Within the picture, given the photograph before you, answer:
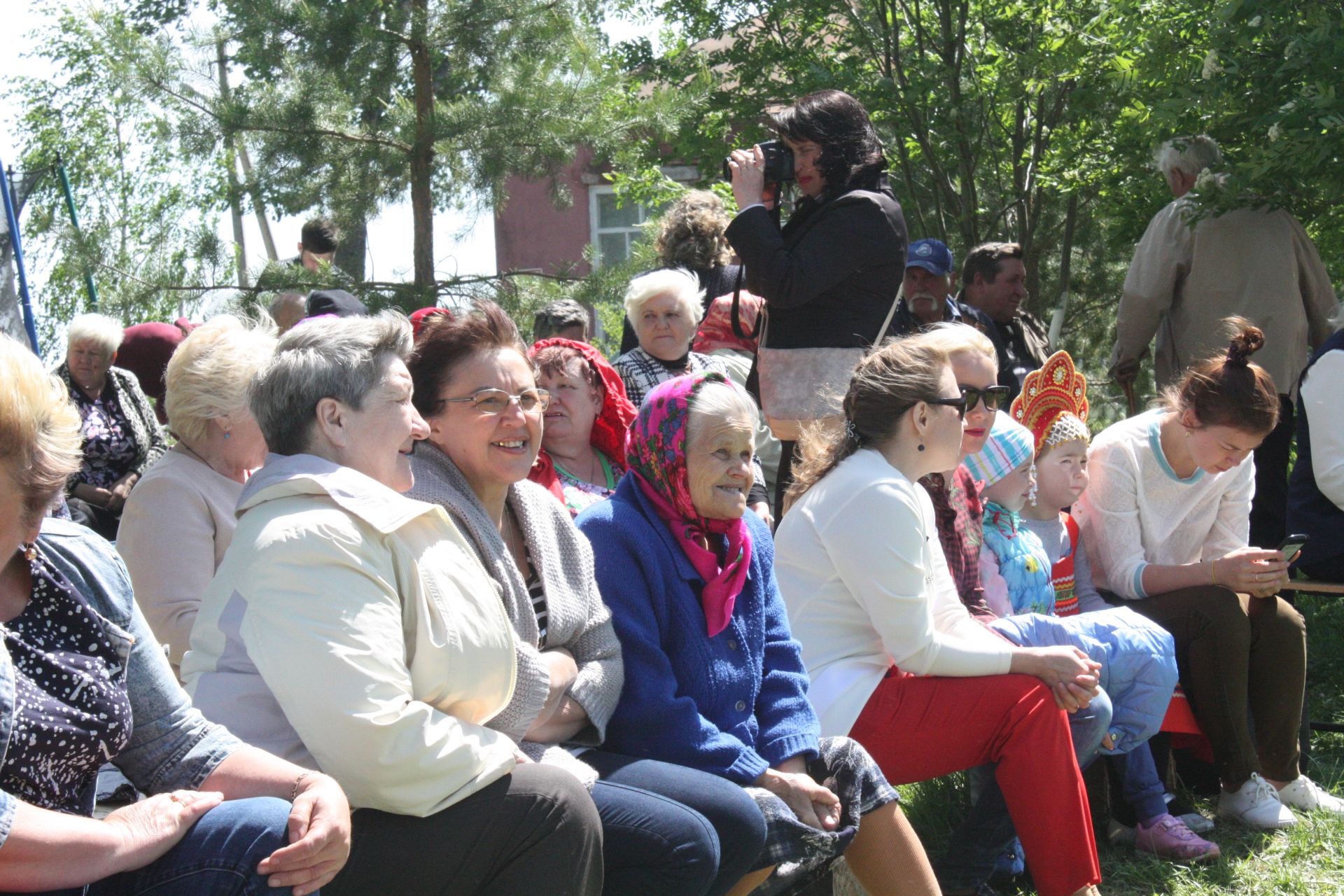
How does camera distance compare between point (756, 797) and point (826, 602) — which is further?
point (826, 602)

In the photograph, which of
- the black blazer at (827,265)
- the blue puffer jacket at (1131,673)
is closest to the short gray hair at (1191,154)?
the black blazer at (827,265)

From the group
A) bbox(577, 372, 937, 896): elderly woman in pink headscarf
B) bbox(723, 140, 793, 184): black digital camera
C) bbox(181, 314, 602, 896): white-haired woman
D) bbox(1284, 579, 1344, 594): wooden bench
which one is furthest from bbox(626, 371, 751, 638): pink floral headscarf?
bbox(1284, 579, 1344, 594): wooden bench

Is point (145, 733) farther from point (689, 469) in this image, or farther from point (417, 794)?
point (689, 469)

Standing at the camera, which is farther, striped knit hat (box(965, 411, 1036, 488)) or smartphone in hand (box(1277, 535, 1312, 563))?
smartphone in hand (box(1277, 535, 1312, 563))

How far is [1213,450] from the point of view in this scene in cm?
414

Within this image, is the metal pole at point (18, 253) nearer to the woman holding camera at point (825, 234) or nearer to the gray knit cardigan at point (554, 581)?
Answer: the woman holding camera at point (825, 234)

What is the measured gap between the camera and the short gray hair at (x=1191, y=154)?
5.80 metres

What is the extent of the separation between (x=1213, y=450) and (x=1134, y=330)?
209cm

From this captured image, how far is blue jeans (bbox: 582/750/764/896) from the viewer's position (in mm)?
2424

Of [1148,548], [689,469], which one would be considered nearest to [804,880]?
[689,469]

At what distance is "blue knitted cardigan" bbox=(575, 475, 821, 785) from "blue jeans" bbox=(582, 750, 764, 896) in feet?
0.44

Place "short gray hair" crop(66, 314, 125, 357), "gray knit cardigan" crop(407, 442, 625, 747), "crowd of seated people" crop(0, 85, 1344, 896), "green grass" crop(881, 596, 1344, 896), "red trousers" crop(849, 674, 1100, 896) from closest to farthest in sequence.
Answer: "crowd of seated people" crop(0, 85, 1344, 896) < "gray knit cardigan" crop(407, 442, 625, 747) < "red trousers" crop(849, 674, 1100, 896) < "green grass" crop(881, 596, 1344, 896) < "short gray hair" crop(66, 314, 125, 357)

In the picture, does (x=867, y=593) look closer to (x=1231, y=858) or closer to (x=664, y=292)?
(x=1231, y=858)

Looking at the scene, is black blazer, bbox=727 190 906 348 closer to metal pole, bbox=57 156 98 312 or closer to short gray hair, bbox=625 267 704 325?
short gray hair, bbox=625 267 704 325
